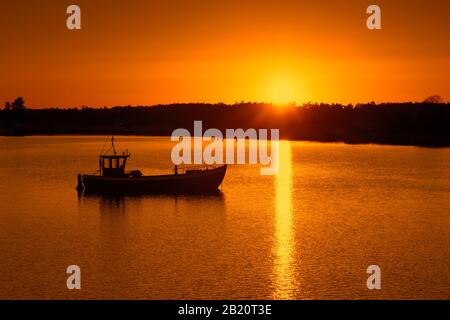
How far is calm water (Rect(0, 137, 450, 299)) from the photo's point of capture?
3344 centimetres

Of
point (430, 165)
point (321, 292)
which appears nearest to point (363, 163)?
point (430, 165)

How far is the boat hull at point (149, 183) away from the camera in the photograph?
223 feet

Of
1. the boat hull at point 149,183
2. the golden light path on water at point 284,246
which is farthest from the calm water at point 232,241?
the boat hull at point 149,183

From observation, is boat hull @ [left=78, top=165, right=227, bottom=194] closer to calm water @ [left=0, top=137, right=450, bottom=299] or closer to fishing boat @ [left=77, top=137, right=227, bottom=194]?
fishing boat @ [left=77, top=137, right=227, bottom=194]

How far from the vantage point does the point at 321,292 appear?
3275 cm

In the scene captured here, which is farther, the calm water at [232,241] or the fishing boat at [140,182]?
the fishing boat at [140,182]

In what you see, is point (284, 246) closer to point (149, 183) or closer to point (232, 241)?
point (232, 241)

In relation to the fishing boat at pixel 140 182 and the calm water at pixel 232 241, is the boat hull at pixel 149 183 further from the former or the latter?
the calm water at pixel 232 241

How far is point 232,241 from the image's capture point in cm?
4506

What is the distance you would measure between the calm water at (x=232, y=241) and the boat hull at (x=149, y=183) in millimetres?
1641

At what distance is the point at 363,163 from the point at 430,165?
14303 millimetres
